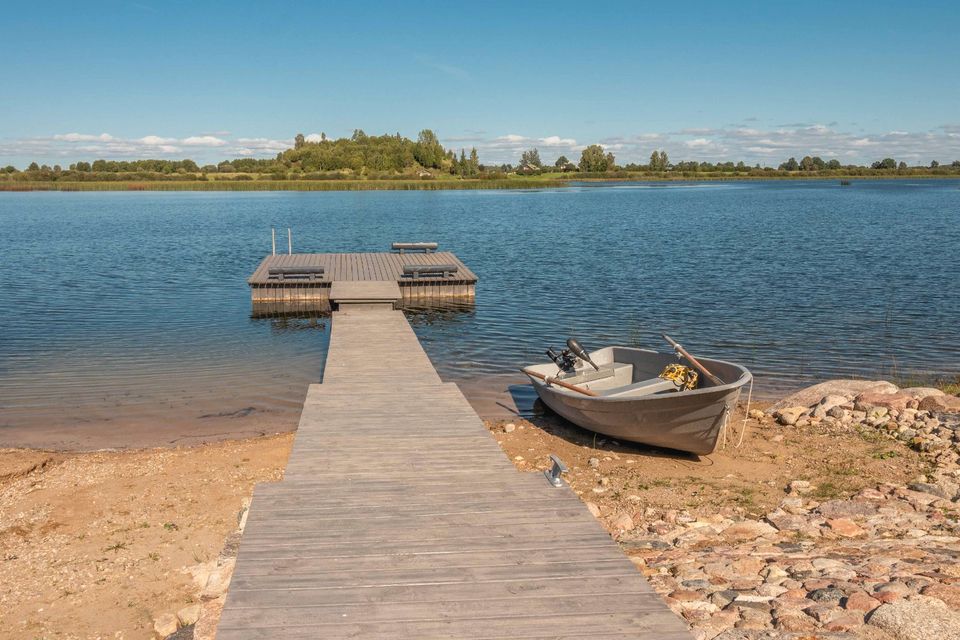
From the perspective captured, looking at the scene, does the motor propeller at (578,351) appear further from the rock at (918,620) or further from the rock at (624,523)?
the rock at (918,620)

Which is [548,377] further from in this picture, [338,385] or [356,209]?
[356,209]

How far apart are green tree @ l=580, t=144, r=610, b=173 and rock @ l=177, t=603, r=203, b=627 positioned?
175467 millimetres

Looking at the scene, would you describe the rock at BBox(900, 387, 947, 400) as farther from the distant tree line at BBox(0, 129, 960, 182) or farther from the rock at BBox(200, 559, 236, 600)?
the distant tree line at BBox(0, 129, 960, 182)

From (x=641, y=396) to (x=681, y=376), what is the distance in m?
1.39

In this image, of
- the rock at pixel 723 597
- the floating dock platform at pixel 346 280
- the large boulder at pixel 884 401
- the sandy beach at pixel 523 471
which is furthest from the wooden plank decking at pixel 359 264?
the rock at pixel 723 597

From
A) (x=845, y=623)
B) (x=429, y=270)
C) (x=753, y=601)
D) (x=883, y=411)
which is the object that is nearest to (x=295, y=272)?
(x=429, y=270)

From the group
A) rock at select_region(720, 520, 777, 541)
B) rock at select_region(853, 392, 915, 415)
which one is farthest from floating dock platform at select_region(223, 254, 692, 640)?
rock at select_region(853, 392, 915, 415)

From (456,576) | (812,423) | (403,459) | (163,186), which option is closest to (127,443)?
(403,459)

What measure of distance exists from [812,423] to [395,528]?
27.3ft

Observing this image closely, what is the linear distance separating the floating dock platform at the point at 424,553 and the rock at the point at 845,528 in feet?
9.54

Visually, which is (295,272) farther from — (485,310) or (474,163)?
(474,163)

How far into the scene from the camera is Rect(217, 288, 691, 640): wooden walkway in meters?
4.89

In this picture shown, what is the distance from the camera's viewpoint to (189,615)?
6590 mm

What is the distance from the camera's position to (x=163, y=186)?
10288 cm
